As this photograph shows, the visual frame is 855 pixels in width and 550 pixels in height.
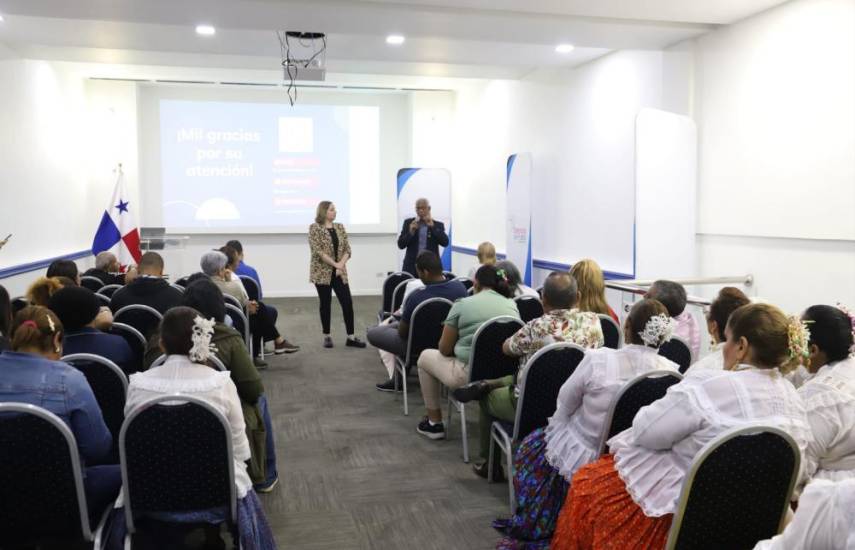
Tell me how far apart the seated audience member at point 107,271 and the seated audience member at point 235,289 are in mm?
840

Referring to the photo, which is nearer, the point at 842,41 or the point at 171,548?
the point at 171,548

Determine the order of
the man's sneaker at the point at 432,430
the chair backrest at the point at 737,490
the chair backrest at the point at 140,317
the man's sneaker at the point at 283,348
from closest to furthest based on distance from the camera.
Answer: the chair backrest at the point at 737,490, the chair backrest at the point at 140,317, the man's sneaker at the point at 432,430, the man's sneaker at the point at 283,348

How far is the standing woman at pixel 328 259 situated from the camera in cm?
707

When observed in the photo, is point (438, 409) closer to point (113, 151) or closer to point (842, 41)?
point (842, 41)

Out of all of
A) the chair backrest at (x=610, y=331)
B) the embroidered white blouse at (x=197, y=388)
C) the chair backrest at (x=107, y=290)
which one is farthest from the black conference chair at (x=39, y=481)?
the chair backrest at (x=107, y=290)

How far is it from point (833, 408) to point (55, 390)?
2329 millimetres

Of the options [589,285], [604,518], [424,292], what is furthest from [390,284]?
[604,518]

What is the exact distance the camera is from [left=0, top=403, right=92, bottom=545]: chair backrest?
202 centimetres

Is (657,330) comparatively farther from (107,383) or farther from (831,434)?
(107,383)

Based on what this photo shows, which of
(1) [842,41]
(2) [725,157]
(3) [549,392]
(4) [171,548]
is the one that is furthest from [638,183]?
(4) [171,548]

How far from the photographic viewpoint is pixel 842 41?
441 cm

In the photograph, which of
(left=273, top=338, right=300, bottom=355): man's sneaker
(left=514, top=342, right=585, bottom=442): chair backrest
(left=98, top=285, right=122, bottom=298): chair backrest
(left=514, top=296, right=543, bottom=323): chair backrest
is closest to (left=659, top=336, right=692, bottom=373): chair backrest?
(left=514, top=342, right=585, bottom=442): chair backrest

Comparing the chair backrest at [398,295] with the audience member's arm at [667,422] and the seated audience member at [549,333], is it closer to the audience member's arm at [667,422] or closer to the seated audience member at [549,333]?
the seated audience member at [549,333]

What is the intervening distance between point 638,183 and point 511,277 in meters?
1.76
